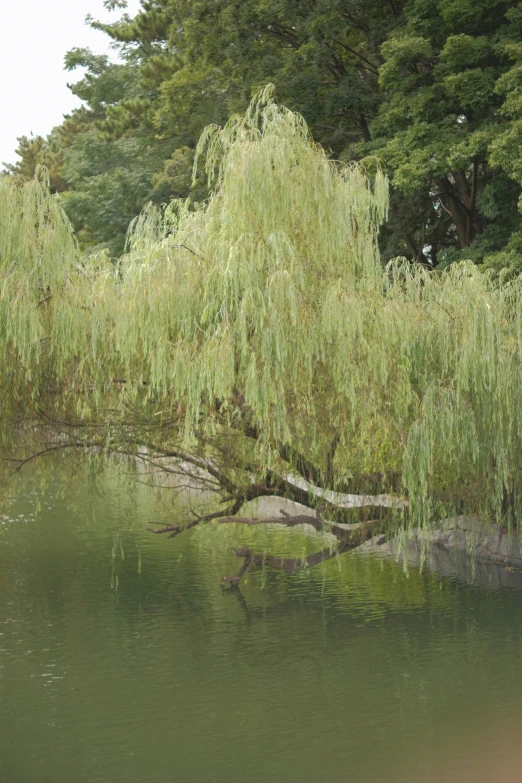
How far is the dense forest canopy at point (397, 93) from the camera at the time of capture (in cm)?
1458

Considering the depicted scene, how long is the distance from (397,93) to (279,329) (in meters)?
8.64

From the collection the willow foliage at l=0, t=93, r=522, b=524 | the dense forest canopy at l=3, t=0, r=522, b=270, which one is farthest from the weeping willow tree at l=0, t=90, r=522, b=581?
the dense forest canopy at l=3, t=0, r=522, b=270

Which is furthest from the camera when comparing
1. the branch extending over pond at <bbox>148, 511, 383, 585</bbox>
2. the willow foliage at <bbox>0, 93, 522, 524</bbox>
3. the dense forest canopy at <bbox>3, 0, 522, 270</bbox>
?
the dense forest canopy at <bbox>3, 0, 522, 270</bbox>

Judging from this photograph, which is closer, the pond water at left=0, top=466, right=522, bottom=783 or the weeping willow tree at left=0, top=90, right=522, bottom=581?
the pond water at left=0, top=466, right=522, bottom=783

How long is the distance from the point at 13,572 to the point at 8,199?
17.0 ft

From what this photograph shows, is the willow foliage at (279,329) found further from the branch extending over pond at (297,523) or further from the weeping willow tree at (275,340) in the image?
the branch extending over pond at (297,523)

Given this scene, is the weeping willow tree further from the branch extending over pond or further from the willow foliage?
→ the branch extending over pond

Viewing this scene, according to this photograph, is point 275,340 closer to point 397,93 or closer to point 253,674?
point 253,674

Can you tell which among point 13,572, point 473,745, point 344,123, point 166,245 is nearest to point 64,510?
point 13,572

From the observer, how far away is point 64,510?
17.2 metres

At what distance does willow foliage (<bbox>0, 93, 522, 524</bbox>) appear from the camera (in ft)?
27.2

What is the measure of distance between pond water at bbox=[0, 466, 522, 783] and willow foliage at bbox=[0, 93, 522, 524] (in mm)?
1399

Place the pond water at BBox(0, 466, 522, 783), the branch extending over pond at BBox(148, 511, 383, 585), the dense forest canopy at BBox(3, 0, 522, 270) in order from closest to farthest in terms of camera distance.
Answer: the pond water at BBox(0, 466, 522, 783)
the branch extending over pond at BBox(148, 511, 383, 585)
the dense forest canopy at BBox(3, 0, 522, 270)

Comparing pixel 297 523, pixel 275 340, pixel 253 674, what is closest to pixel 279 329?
pixel 275 340
